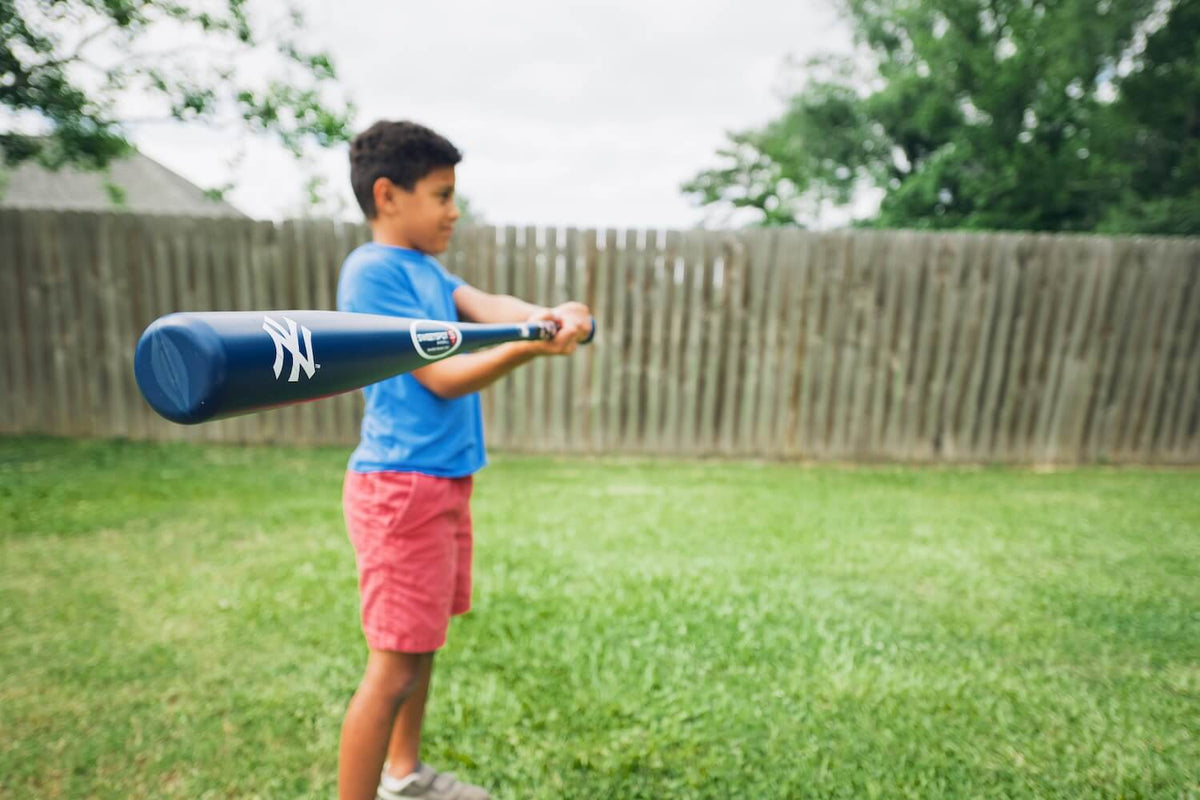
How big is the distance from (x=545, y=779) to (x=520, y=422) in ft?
14.0

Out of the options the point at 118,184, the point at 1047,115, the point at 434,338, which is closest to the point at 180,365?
the point at 434,338

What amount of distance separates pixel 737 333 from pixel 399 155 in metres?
4.67

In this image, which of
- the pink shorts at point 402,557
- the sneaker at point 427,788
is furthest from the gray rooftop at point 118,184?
the sneaker at point 427,788

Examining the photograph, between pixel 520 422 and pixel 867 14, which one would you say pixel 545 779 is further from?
pixel 867 14

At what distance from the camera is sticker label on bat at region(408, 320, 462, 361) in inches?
53.1

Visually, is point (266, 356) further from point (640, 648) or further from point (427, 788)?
point (640, 648)

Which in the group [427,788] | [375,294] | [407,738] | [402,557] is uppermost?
[375,294]

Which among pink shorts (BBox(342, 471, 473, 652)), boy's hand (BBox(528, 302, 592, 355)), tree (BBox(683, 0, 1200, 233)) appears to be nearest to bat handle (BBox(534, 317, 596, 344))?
boy's hand (BBox(528, 302, 592, 355))

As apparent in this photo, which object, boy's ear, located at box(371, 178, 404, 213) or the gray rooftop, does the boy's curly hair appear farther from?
the gray rooftop

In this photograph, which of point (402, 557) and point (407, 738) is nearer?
point (402, 557)

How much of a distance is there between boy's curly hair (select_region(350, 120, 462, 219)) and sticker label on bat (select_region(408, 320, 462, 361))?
20.3 inches

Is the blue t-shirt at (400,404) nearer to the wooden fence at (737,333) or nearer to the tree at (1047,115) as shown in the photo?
the wooden fence at (737,333)

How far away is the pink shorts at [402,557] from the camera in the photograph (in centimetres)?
161

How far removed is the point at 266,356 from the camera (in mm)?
1022
